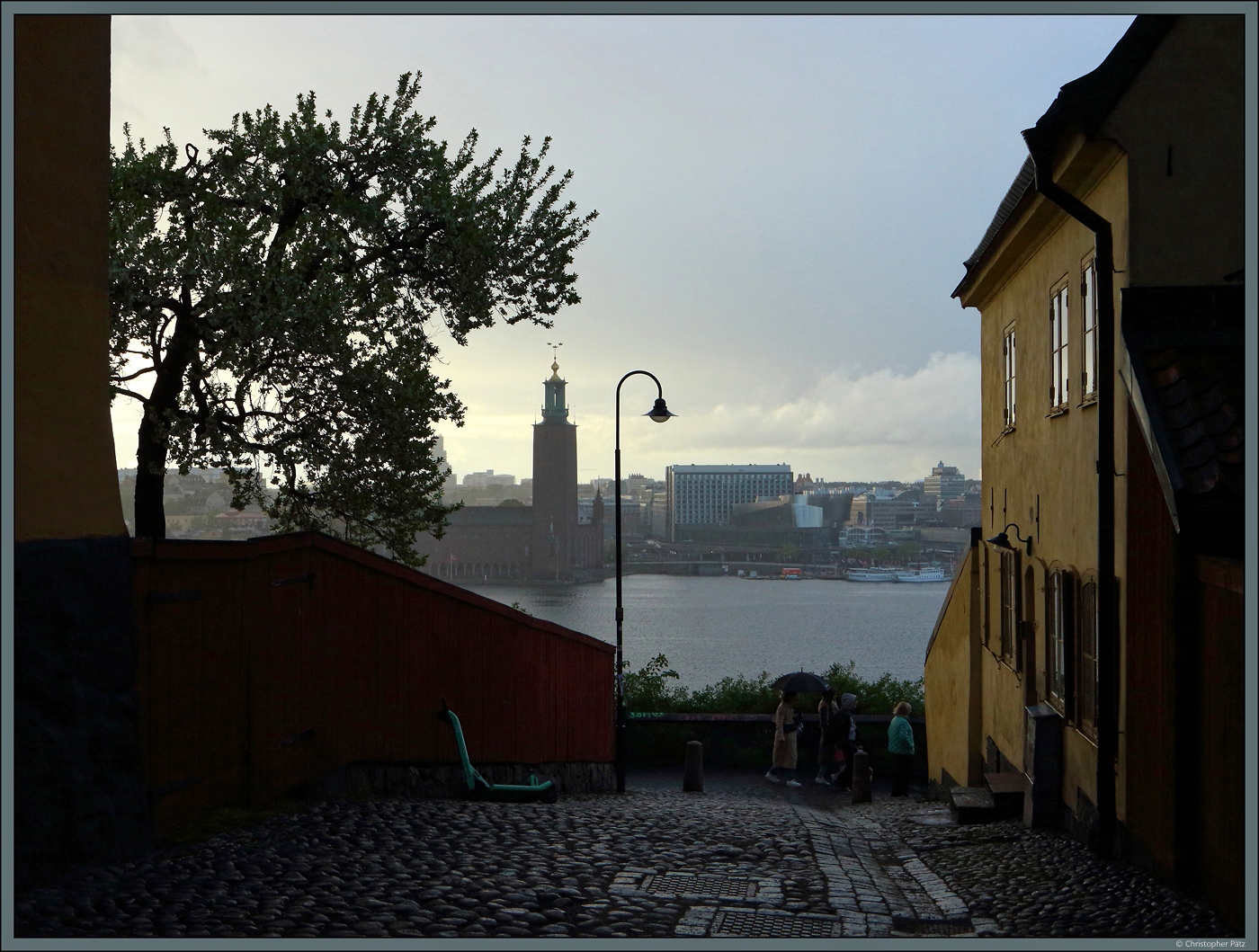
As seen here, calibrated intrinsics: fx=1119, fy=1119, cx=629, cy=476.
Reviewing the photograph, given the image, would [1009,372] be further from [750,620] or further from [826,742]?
[750,620]

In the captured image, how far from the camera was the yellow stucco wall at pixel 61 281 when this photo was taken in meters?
6.62

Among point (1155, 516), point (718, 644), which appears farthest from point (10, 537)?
point (718, 644)

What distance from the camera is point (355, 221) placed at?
15461mm

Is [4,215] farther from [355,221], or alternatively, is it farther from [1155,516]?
[355,221]

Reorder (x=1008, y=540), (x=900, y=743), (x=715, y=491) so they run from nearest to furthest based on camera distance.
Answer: (x=1008, y=540) → (x=900, y=743) → (x=715, y=491)

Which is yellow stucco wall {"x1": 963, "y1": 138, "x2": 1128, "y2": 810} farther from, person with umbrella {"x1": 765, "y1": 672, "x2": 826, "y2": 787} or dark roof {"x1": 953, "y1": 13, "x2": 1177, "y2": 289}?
person with umbrella {"x1": 765, "y1": 672, "x2": 826, "y2": 787}

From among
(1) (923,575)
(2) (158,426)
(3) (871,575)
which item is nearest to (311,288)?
(2) (158,426)

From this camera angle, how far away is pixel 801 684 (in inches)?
854

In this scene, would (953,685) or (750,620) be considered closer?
(953,685)

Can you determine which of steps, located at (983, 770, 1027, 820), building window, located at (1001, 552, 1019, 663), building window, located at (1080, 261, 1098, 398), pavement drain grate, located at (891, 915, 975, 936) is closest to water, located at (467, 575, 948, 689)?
building window, located at (1001, 552, 1019, 663)

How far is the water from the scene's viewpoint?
221ft

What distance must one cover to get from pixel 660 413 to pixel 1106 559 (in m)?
13.7

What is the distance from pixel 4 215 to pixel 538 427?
11222 centimetres

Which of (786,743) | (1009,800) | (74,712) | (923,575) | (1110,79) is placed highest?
(1110,79)
